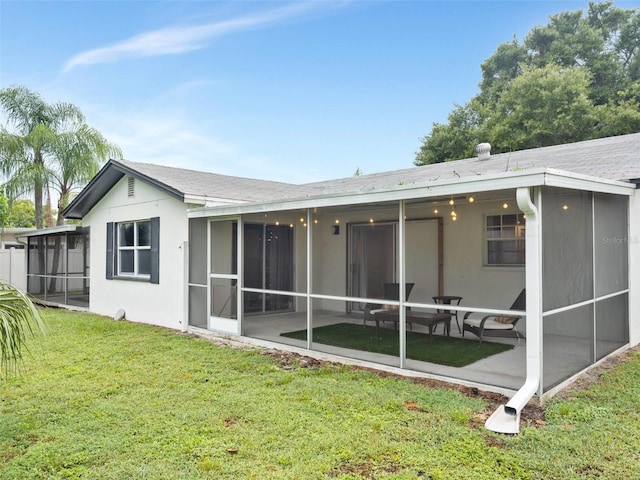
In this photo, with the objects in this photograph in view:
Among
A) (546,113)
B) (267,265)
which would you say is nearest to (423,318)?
(267,265)

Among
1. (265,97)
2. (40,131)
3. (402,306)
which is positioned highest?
(265,97)

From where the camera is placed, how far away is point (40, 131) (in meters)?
18.3

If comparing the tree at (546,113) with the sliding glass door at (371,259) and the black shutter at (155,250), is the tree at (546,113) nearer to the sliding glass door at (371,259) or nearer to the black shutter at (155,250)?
the sliding glass door at (371,259)

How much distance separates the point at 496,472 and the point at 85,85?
21576mm

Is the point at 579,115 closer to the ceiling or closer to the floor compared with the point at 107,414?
closer to the ceiling

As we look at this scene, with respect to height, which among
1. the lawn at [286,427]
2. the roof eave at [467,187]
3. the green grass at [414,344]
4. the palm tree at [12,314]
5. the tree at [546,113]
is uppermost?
the tree at [546,113]

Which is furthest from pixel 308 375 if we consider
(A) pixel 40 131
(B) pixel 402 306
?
(A) pixel 40 131

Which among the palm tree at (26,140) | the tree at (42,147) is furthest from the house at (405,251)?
the palm tree at (26,140)

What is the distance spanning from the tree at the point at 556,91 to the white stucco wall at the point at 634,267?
561 inches

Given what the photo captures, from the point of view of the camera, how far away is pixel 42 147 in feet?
61.0

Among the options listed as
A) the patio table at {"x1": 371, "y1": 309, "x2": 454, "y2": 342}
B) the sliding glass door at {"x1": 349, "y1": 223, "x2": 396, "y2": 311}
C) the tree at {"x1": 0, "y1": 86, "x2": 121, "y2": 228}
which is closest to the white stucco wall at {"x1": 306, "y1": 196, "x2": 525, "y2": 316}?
the sliding glass door at {"x1": 349, "y1": 223, "x2": 396, "y2": 311}

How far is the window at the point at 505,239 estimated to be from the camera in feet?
25.4

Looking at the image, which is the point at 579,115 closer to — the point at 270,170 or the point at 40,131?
the point at 270,170

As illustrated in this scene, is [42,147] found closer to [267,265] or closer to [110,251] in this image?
[110,251]
